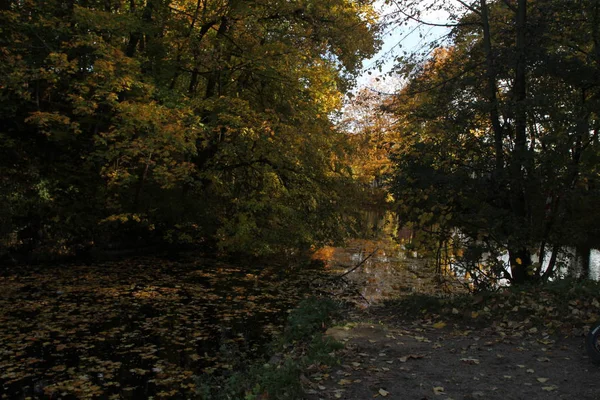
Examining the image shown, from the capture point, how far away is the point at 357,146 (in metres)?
16.7

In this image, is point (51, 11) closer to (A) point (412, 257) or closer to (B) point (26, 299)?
(B) point (26, 299)

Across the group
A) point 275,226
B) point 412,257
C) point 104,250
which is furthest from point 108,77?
point 412,257

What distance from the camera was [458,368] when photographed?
548 centimetres

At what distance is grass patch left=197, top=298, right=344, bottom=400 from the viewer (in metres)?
5.04

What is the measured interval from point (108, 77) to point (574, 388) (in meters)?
11.7

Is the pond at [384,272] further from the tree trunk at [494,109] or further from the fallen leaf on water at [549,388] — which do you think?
the fallen leaf on water at [549,388]

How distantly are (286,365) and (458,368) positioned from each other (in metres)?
1.97

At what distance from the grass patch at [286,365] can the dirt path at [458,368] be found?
0.76 ft

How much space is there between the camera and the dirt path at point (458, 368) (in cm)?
476

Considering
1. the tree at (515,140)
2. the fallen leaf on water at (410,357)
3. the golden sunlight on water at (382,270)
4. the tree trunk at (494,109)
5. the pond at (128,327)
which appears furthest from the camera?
the golden sunlight on water at (382,270)

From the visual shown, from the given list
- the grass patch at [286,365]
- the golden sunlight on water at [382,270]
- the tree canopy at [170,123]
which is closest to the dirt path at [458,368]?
the grass patch at [286,365]

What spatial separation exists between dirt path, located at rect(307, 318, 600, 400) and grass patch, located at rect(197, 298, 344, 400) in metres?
0.23

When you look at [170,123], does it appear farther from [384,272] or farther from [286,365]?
[286,365]

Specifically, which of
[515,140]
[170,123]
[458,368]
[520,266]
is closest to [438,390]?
[458,368]
